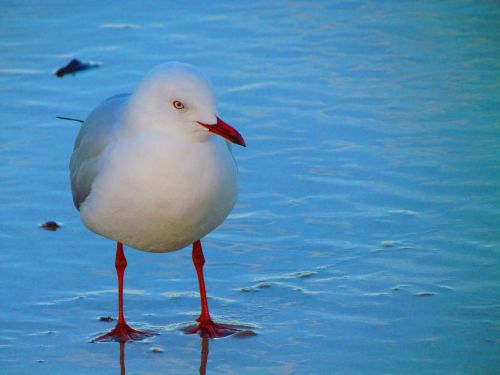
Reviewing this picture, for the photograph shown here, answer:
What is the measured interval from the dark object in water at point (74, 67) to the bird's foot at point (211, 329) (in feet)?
13.5

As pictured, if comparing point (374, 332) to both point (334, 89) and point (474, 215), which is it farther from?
point (334, 89)

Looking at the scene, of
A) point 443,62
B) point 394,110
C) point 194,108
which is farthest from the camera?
point 443,62

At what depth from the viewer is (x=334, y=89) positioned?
877 centimetres

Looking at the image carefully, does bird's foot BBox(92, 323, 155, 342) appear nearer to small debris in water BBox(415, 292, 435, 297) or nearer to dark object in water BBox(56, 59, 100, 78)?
small debris in water BBox(415, 292, 435, 297)

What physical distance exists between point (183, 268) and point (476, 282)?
62.8 inches

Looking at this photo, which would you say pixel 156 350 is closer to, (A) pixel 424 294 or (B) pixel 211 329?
(B) pixel 211 329

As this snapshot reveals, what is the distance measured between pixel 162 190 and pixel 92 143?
26.3 inches

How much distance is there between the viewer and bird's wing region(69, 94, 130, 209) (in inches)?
224

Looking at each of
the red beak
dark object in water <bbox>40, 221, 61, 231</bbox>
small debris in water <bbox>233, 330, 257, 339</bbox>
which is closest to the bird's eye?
→ the red beak

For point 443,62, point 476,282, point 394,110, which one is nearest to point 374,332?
point 476,282

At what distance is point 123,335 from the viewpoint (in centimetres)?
563

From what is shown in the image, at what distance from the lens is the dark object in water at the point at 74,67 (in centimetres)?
938

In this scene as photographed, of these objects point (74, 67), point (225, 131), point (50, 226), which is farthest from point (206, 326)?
point (74, 67)

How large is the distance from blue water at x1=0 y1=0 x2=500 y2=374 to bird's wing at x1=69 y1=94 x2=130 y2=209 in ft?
1.90
